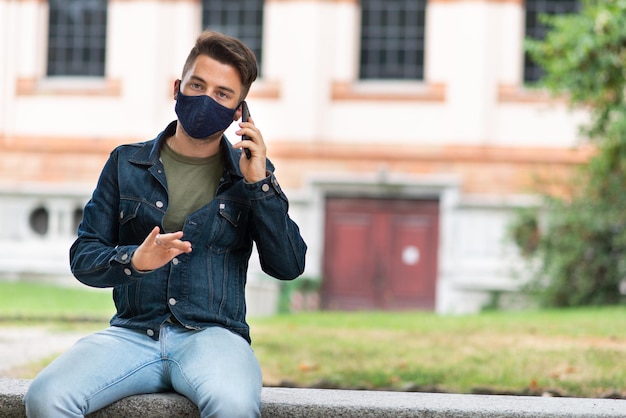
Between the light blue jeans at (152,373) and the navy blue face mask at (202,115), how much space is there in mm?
770

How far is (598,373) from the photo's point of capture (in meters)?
7.89

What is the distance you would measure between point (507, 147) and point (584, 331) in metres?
9.63

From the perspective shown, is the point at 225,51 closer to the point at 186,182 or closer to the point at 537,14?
the point at 186,182

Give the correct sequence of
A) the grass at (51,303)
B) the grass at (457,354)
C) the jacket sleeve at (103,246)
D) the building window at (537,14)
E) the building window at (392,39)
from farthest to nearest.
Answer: the building window at (392,39)
the building window at (537,14)
the grass at (51,303)
the grass at (457,354)
the jacket sleeve at (103,246)

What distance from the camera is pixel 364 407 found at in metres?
4.11

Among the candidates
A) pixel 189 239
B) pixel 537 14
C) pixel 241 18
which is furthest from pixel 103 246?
pixel 241 18

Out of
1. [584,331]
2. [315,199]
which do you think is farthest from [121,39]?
[584,331]

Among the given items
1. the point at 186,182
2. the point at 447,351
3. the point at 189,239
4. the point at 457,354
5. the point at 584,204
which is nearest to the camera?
the point at 189,239

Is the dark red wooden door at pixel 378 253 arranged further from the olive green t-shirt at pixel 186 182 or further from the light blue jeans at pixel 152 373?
the light blue jeans at pixel 152 373

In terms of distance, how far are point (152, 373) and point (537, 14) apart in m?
18.1

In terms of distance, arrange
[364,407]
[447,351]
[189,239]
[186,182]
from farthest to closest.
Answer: [447,351]
[186,182]
[189,239]
[364,407]

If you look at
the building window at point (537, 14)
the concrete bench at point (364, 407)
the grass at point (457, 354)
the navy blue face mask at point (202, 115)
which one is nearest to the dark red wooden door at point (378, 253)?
the building window at point (537, 14)

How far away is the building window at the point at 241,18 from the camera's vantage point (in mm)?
21828

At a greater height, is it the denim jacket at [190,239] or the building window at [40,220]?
the denim jacket at [190,239]
